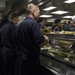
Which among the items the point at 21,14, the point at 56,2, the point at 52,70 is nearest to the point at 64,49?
the point at 52,70

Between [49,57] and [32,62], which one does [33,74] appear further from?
[49,57]

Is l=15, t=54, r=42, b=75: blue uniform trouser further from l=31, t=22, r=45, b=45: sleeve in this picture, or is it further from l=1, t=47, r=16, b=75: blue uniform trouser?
l=1, t=47, r=16, b=75: blue uniform trouser

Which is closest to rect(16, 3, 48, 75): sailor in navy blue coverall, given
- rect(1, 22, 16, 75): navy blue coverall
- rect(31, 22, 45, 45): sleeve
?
rect(31, 22, 45, 45): sleeve

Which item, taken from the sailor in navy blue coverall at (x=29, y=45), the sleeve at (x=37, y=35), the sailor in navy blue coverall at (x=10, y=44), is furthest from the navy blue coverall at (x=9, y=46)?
the sleeve at (x=37, y=35)

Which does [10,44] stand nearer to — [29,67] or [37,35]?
[29,67]

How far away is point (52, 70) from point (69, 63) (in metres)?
0.35

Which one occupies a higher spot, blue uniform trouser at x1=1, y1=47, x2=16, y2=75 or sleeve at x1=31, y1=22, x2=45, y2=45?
sleeve at x1=31, y1=22, x2=45, y2=45

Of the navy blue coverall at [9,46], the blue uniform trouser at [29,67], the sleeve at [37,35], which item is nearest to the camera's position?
the sleeve at [37,35]

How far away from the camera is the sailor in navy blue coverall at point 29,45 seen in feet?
9.73

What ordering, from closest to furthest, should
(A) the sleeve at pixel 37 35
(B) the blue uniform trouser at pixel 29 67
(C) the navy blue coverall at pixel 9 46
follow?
1. (A) the sleeve at pixel 37 35
2. (B) the blue uniform trouser at pixel 29 67
3. (C) the navy blue coverall at pixel 9 46

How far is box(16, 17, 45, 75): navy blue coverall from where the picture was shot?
9.76 ft

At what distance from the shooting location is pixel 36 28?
2906 mm

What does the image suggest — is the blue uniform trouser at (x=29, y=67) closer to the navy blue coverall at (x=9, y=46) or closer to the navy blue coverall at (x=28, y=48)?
the navy blue coverall at (x=28, y=48)

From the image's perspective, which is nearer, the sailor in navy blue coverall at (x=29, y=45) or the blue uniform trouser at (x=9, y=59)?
the sailor in navy blue coverall at (x=29, y=45)
